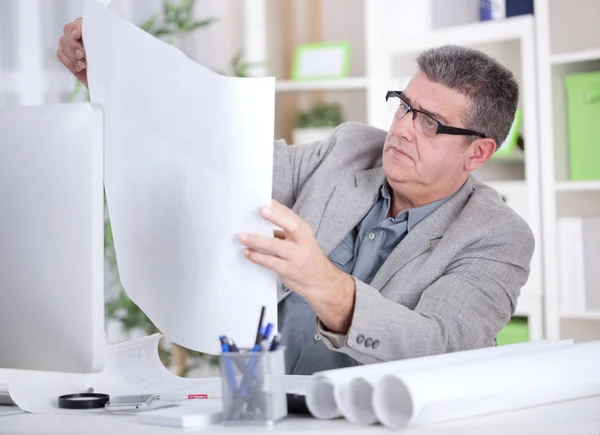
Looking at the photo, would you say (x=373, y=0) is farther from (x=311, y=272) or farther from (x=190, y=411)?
(x=190, y=411)

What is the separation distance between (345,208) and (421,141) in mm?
220

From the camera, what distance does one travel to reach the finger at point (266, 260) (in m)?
1.24

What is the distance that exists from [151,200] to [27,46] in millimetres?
1743

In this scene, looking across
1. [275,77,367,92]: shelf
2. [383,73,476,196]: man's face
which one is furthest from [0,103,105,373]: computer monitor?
[275,77,367,92]: shelf

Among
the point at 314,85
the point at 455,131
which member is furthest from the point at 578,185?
the point at 455,131

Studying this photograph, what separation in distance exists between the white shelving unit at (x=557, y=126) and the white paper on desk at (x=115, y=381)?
1849 mm

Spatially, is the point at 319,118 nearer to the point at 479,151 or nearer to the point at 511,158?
the point at 511,158

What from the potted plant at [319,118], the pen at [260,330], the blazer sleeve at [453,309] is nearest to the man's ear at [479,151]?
the blazer sleeve at [453,309]

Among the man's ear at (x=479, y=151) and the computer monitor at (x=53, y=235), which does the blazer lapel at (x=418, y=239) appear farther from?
the computer monitor at (x=53, y=235)

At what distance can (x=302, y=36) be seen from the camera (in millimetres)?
4293

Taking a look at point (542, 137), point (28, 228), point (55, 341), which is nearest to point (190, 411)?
point (55, 341)

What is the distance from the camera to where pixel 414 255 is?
5.90 ft

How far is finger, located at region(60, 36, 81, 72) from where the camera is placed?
1646 millimetres

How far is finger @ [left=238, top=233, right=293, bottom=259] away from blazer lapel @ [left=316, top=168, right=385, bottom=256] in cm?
64
